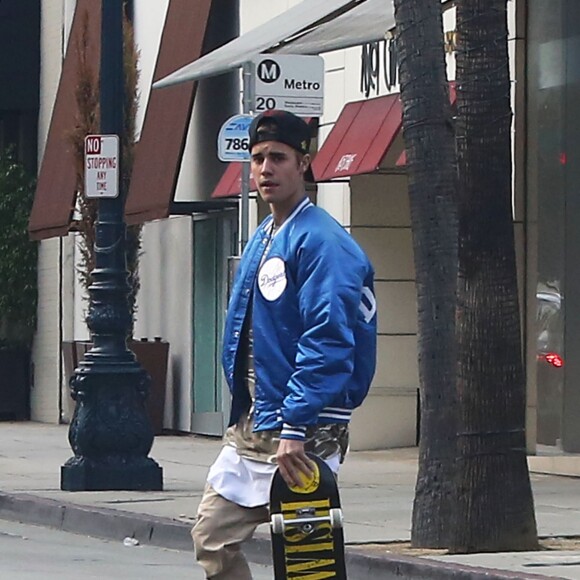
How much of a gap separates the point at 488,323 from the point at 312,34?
19.1 feet

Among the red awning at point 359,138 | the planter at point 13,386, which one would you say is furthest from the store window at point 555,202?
the planter at point 13,386

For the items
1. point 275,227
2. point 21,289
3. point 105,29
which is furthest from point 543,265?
point 21,289

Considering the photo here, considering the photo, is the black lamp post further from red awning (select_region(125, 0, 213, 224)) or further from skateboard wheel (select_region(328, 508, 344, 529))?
skateboard wheel (select_region(328, 508, 344, 529))

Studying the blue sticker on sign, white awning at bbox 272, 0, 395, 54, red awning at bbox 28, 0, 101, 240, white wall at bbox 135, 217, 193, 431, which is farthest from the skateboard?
red awning at bbox 28, 0, 101, 240

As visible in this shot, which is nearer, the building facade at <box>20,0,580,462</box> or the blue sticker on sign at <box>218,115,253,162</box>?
the blue sticker on sign at <box>218,115,253,162</box>

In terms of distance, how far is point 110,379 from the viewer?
46.2ft

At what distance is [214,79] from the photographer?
819 inches

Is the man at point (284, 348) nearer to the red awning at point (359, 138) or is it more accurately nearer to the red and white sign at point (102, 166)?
the red and white sign at point (102, 166)

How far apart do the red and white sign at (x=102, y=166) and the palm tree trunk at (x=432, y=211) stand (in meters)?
4.03

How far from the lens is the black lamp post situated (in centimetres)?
1401

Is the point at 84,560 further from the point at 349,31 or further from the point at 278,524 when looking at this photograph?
the point at 349,31

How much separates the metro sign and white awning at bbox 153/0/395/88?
1.11m

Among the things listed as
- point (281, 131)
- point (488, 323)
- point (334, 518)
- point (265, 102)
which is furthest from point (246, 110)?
point (334, 518)

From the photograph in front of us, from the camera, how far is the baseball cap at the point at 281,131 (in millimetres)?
6199
